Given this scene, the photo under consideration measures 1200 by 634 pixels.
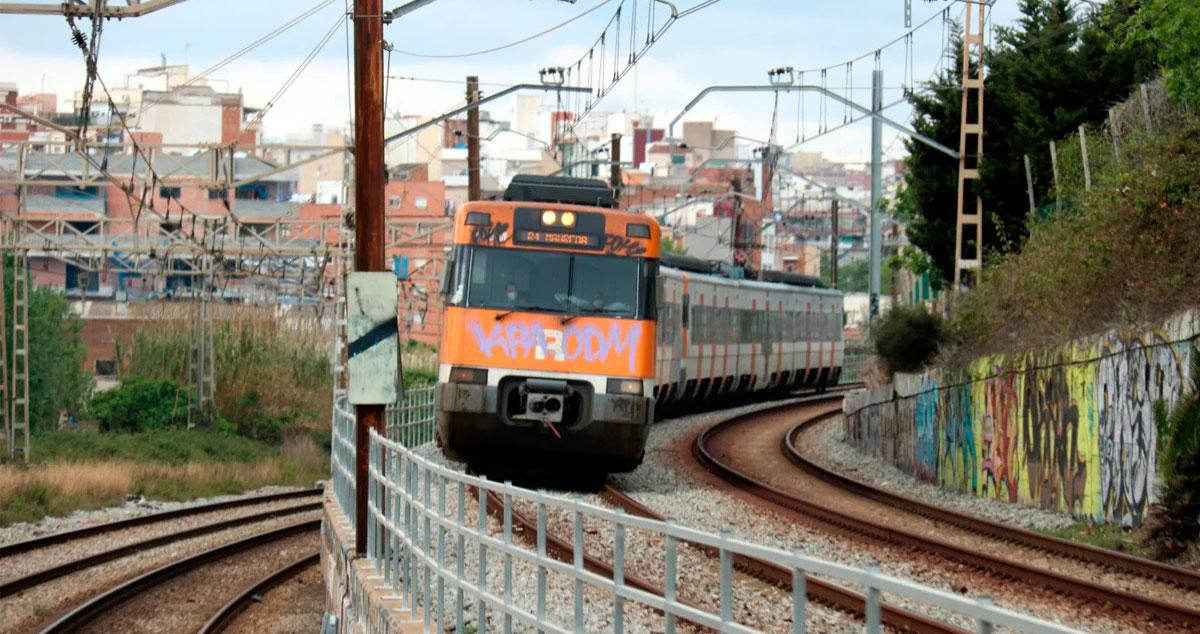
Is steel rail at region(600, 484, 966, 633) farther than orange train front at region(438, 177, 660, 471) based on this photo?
No

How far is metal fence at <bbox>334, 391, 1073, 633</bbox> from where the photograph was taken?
5238mm

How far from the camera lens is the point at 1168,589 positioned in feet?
41.9

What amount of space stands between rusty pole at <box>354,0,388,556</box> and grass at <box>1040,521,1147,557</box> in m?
6.25

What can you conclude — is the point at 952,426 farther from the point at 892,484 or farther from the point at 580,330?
the point at 580,330

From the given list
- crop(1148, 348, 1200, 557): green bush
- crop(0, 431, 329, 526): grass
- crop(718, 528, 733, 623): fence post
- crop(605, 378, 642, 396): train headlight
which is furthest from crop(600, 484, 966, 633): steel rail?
crop(0, 431, 329, 526): grass

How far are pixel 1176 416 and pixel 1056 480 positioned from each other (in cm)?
433

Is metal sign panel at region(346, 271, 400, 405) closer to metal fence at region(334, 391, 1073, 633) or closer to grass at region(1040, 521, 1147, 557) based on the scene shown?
A: metal fence at region(334, 391, 1073, 633)

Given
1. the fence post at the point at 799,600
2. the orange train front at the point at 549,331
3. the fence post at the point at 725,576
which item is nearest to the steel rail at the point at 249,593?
the orange train front at the point at 549,331

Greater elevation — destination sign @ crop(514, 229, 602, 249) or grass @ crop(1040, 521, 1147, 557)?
destination sign @ crop(514, 229, 602, 249)

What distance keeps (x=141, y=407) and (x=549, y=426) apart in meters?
26.7

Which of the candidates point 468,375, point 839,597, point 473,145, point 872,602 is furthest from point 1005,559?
point 473,145

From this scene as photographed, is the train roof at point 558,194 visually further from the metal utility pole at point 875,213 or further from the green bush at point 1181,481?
the metal utility pole at point 875,213

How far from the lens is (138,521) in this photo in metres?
26.7

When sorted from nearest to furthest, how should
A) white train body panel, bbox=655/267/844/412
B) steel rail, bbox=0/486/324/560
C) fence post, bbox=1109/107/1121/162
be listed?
steel rail, bbox=0/486/324/560 → fence post, bbox=1109/107/1121/162 → white train body panel, bbox=655/267/844/412
